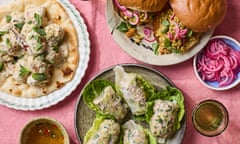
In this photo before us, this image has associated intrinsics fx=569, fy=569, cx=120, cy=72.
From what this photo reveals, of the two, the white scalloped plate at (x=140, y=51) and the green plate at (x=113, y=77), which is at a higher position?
the white scalloped plate at (x=140, y=51)

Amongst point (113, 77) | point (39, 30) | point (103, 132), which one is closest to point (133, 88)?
point (113, 77)

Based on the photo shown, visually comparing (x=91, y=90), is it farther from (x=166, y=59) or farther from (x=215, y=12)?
(x=215, y=12)

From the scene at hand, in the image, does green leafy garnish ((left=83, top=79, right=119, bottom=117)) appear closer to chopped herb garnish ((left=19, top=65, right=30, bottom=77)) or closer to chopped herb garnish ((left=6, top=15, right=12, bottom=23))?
chopped herb garnish ((left=19, top=65, right=30, bottom=77))

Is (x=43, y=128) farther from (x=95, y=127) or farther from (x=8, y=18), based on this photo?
(x=8, y=18)

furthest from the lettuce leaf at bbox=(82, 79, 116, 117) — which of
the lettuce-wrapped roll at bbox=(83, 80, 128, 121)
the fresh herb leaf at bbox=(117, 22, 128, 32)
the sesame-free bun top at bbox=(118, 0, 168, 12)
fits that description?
the sesame-free bun top at bbox=(118, 0, 168, 12)

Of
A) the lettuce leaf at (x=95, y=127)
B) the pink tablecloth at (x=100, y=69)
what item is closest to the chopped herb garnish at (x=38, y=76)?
the pink tablecloth at (x=100, y=69)

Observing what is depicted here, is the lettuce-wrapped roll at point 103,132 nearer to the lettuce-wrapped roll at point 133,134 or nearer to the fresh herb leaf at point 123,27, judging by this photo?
the lettuce-wrapped roll at point 133,134

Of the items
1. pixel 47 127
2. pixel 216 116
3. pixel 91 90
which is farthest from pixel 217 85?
pixel 47 127
